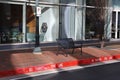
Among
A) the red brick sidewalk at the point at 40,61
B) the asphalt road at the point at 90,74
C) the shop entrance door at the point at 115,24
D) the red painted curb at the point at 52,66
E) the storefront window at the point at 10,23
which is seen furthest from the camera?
the shop entrance door at the point at 115,24

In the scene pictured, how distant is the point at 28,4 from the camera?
20.5 metres

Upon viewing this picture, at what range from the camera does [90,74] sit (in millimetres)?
11836

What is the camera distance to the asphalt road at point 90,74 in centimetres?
1104

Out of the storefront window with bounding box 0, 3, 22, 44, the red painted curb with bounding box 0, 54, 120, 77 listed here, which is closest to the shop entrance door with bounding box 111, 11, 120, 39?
the storefront window with bounding box 0, 3, 22, 44

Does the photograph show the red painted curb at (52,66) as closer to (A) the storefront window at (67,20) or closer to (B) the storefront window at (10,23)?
(B) the storefront window at (10,23)

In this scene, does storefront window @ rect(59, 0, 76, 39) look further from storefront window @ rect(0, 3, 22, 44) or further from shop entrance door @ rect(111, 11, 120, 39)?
shop entrance door @ rect(111, 11, 120, 39)

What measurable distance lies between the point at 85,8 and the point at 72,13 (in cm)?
131

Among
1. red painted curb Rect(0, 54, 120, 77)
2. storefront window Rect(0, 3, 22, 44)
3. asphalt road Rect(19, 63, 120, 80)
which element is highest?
storefront window Rect(0, 3, 22, 44)

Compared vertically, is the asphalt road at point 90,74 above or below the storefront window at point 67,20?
below

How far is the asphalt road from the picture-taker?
11039mm

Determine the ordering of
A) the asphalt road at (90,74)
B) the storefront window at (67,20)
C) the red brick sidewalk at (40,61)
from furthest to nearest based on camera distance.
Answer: the storefront window at (67,20) → the red brick sidewalk at (40,61) → the asphalt road at (90,74)

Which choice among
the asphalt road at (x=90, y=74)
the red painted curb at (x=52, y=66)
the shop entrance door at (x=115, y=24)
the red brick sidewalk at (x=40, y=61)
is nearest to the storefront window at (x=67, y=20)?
the shop entrance door at (x=115, y=24)

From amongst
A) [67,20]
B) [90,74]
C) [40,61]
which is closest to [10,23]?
[67,20]

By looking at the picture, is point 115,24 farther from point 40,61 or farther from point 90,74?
point 90,74
